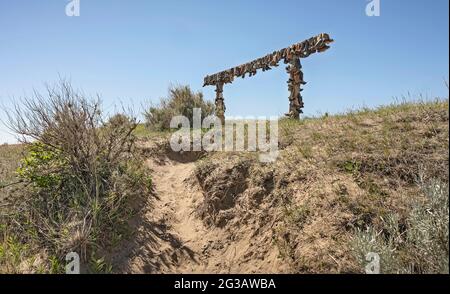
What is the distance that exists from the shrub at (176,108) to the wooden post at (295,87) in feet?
13.9

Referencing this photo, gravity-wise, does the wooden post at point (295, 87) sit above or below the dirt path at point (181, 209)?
above

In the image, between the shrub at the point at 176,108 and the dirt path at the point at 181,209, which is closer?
the dirt path at the point at 181,209

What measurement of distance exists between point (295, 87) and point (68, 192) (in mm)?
7383

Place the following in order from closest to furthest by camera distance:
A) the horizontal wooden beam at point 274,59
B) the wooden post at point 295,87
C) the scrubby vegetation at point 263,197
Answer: the scrubby vegetation at point 263,197, the horizontal wooden beam at point 274,59, the wooden post at point 295,87

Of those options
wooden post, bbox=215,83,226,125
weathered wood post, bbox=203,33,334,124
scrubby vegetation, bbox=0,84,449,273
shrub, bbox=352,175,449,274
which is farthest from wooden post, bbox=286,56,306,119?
shrub, bbox=352,175,449,274

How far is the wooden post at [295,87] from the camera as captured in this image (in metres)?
11.4

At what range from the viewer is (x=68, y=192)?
7.34 m

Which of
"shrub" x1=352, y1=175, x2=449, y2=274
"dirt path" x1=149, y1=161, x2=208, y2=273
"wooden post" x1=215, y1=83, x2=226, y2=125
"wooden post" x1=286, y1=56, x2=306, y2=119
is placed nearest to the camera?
"shrub" x1=352, y1=175, x2=449, y2=274

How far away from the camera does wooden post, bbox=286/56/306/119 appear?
37.3ft

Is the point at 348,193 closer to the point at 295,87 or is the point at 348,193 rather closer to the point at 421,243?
the point at 421,243

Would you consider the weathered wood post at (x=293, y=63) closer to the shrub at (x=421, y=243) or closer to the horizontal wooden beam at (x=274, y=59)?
the horizontal wooden beam at (x=274, y=59)

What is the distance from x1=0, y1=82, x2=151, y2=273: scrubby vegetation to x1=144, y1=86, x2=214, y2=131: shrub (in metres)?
4.53

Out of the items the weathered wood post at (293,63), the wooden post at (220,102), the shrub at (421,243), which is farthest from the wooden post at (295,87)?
the shrub at (421,243)

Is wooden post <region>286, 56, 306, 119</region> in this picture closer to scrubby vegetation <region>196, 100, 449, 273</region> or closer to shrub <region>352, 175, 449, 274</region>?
scrubby vegetation <region>196, 100, 449, 273</region>
